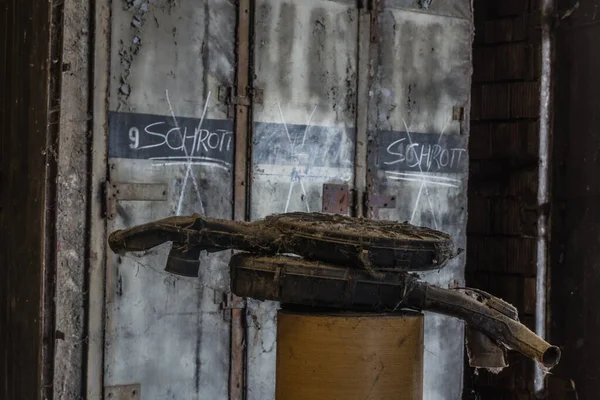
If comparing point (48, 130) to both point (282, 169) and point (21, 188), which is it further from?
point (282, 169)

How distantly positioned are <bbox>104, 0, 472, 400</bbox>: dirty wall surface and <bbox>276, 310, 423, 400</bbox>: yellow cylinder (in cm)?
194

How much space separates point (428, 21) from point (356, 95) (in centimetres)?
84

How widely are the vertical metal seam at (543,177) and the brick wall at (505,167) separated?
46 millimetres

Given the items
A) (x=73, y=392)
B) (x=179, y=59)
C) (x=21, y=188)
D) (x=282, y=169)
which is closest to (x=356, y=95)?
(x=282, y=169)

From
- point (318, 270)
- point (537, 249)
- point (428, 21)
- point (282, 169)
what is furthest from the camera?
point (537, 249)

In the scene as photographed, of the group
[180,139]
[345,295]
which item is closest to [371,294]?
[345,295]

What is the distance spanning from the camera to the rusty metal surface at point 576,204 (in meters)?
7.29

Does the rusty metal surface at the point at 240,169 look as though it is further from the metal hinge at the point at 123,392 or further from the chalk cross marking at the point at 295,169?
the metal hinge at the point at 123,392

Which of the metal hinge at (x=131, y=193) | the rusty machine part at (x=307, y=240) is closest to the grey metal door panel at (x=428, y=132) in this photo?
the metal hinge at (x=131, y=193)

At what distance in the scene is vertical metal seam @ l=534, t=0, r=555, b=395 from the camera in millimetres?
7465

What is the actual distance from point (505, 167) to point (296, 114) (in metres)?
2.43

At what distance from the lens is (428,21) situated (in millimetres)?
6637

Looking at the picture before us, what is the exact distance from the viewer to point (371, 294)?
12.2 ft

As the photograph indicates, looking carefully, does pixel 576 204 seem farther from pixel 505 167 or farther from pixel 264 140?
pixel 264 140
